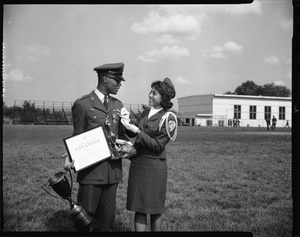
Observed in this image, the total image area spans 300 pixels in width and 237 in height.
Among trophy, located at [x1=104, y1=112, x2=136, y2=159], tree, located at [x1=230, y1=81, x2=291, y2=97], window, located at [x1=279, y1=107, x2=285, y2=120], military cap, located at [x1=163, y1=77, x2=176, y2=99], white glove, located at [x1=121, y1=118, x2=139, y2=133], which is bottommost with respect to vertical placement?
trophy, located at [x1=104, y1=112, x2=136, y2=159]

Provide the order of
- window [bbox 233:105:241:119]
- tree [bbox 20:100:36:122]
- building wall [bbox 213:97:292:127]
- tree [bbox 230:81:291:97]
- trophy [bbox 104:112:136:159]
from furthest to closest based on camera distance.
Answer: tree [bbox 230:81:291:97] < window [bbox 233:105:241:119] < building wall [bbox 213:97:292:127] < tree [bbox 20:100:36:122] < trophy [bbox 104:112:136:159]

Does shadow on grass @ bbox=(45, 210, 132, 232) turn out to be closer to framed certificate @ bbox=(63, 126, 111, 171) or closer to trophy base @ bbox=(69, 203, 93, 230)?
trophy base @ bbox=(69, 203, 93, 230)

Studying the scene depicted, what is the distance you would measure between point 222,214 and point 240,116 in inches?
1832

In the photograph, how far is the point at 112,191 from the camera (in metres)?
4.21

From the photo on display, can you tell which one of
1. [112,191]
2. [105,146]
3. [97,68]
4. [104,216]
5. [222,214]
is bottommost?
[222,214]

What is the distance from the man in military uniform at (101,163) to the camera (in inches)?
162

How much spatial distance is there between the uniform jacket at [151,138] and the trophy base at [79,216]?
0.95 meters

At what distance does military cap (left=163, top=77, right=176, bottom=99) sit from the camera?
13.8 feet

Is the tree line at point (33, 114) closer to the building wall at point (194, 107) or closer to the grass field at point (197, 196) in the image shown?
the grass field at point (197, 196)

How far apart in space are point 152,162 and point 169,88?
36.4 inches

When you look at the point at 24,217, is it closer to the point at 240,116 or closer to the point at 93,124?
the point at 93,124

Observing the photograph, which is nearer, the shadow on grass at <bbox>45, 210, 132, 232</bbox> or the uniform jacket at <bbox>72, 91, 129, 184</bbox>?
the uniform jacket at <bbox>72, 91, 129, 184</bbox>

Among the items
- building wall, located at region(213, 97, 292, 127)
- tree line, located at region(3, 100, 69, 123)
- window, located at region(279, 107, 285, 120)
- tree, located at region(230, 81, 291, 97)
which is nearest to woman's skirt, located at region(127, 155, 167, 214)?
tree line, located at region(3, 100, 69, 123)

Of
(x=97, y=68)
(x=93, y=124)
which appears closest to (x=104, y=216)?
(x=93, y=124)
